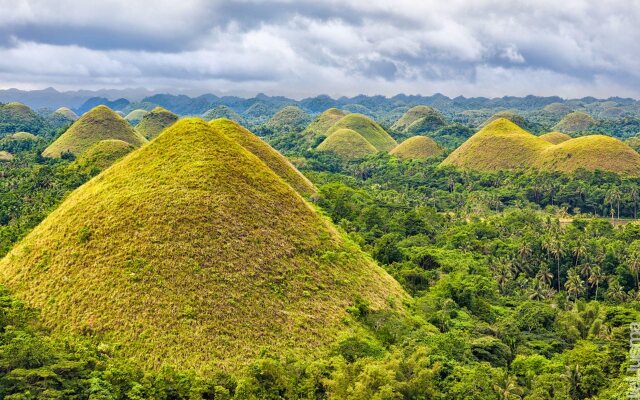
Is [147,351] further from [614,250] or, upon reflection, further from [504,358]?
[614,250]

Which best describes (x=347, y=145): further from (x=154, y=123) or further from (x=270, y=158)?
(x=270, y=158)

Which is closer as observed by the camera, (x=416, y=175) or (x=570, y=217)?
(x=570, y=217)

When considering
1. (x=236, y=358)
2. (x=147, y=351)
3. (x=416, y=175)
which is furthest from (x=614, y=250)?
(x=416, y=175)

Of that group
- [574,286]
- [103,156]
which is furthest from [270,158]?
[574,286]

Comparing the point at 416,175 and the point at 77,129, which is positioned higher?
the point at 77,129

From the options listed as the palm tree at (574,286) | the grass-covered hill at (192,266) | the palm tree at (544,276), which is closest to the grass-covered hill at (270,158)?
the grass-covered hill at (192,266)

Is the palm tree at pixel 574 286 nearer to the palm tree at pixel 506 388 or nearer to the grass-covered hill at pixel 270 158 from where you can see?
the palm tree at pixel 506 388
